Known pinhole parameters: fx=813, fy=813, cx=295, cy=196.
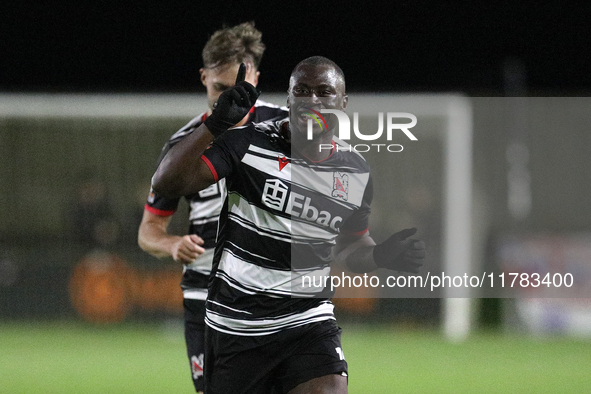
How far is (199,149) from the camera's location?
3.36 metres

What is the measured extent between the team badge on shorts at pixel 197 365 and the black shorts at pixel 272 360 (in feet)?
4.58

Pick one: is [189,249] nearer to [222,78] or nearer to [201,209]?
[201,209]

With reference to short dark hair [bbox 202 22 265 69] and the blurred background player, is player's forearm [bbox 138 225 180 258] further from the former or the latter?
short dark hair [bbox 202 22 265 69]

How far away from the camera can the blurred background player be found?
16.0 ft

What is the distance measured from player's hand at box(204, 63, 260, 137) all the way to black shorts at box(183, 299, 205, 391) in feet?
6.53

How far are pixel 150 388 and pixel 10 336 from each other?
464 cm

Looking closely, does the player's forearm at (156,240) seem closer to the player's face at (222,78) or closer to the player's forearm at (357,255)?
the player's face at (222,78)

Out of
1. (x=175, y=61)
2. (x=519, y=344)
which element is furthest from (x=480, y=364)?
(x=175, y=61)

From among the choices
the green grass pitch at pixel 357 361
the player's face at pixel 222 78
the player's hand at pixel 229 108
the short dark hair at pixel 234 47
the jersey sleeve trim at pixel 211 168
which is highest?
the short dark hair at pixel 234 47

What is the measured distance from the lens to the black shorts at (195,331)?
16.6 feet

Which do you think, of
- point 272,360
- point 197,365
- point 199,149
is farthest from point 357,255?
point 197,365

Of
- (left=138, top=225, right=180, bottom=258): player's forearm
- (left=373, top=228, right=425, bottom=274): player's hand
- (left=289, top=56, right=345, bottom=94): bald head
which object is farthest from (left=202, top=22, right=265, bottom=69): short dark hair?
(left=373, top=228, right=425, bottom=274): player's hand

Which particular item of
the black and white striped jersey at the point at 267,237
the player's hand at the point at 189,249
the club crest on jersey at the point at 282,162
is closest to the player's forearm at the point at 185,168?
the black and white striped jersey at the point at 267,237

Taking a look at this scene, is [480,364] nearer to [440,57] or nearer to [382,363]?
[382,363]
